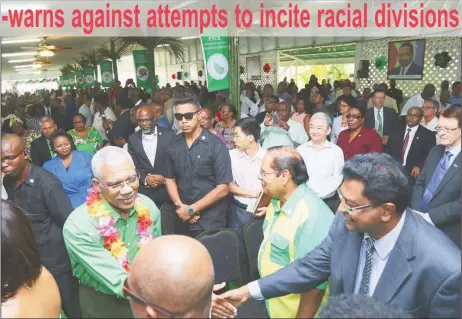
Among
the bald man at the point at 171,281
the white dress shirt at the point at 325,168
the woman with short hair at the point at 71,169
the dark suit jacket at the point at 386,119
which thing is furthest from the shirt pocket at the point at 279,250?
the dark suit jacket at the point at 386,119

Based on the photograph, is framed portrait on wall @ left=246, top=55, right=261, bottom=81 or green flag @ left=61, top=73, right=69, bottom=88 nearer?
framed portrait on wall @ left=246, top=55, right=261, bottom=81

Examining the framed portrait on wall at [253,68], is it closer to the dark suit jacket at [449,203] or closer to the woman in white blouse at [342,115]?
the woman in white blouse at [342,115]

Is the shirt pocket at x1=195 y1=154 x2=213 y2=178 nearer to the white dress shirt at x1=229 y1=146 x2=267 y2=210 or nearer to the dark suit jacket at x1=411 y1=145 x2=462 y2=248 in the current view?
the white dress shirt at x1=229 y1=146 x2=267 y2=210

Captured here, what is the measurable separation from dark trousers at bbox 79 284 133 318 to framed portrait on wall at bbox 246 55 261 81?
1525 centimetres

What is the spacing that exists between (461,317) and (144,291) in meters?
1.09

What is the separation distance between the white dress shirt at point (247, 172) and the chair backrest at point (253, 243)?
0.60m

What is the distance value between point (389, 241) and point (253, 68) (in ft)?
52.5

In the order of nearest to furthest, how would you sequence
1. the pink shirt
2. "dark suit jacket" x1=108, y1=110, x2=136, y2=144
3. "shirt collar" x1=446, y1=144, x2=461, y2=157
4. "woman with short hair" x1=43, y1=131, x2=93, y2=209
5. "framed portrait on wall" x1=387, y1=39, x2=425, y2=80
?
"shirt collar" x1=446, y1=144, x2=461, y2=157, "woman with short hair" x1=43, y1=131, x2=93, y2=209, "dark suit jacket" x1=108, y1=110, x2=136, y2=144, the pink shirt, "framed portrait on wall" x1=387, y1=39, x2=425, y2=80

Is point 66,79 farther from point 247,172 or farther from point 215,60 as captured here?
point 247,172

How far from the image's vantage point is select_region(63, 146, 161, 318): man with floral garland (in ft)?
6.41

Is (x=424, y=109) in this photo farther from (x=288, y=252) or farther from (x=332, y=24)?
(x=332, y=24)

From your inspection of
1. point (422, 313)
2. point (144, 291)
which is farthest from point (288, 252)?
point (144, 291)

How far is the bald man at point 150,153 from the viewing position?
379 cm

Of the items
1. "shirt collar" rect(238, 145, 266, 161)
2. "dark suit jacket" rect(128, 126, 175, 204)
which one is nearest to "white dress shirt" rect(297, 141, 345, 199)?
"shirt collar" rect(238, 145, 266, 161)
